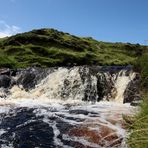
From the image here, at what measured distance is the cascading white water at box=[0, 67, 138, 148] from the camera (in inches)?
677

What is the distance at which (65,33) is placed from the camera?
10269 centimetres

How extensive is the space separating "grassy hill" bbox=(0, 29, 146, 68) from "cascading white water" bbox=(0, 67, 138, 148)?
75.8ft

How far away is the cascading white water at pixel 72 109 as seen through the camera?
1720 cm

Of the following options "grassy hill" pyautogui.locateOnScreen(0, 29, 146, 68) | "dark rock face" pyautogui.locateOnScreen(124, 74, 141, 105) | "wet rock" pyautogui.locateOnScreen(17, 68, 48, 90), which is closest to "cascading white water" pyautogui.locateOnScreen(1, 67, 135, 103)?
"dark rock face" pyautogui.locateOnScreen(124, 74, 141, 105)

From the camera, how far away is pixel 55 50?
265 feet

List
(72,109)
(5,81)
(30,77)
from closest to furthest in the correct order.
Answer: (72,109) → (30,77) → (5,81)

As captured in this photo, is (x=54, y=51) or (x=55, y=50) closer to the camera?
(x=54, y=51)

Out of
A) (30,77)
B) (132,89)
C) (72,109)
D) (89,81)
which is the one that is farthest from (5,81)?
(72,109)

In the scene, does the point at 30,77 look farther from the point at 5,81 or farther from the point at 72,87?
the point at 72,87

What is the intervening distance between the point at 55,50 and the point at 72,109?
55835mm

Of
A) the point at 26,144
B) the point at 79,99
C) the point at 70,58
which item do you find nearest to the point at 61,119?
the point at 26,144

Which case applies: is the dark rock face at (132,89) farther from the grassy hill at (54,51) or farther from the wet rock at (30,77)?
the grassy hill at (54,51)

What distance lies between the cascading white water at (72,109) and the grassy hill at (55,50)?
2312 centimetres

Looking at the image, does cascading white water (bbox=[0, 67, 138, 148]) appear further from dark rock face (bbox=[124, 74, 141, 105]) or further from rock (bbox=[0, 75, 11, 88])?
rock (bbox=[0, 75, 11, 88])
